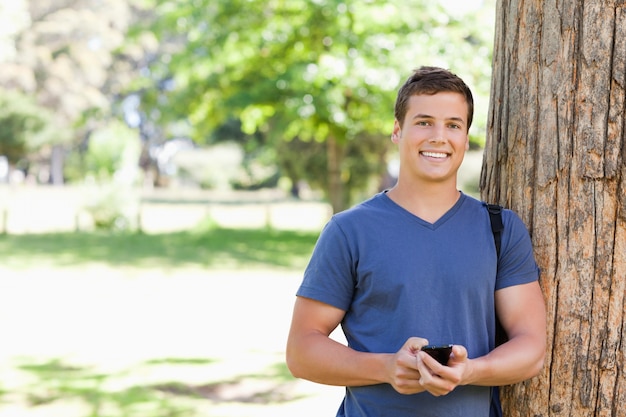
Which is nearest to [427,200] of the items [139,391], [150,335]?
[139,391]

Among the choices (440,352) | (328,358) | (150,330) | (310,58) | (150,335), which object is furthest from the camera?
(310,58)

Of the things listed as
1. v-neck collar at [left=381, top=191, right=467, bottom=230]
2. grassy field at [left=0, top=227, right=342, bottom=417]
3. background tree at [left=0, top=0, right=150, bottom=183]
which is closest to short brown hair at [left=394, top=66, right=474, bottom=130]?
v-neck collar at [left=381, top=191, right=467, bottom=230]

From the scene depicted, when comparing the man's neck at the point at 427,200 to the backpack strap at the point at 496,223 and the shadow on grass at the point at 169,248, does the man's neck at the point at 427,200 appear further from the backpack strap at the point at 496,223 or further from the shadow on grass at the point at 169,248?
the shadow on grass at the point at 169,248

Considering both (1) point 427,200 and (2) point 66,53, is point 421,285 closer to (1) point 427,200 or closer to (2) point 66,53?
(1) point 427,200

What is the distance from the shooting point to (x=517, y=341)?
2.35 m

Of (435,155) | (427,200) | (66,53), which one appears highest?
(66,53)

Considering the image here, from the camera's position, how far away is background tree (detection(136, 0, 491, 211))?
55.8 ft

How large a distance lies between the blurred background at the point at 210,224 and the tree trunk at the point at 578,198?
159 inches

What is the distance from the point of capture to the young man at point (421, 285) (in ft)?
7.63

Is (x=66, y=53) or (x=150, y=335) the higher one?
(x=66, y=53)

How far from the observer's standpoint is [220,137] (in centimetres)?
3997

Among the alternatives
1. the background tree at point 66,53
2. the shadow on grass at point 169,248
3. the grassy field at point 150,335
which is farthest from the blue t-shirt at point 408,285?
the background tree at point 66,53

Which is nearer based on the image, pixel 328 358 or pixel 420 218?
pixel 328 358

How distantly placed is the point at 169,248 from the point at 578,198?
1771 cm
